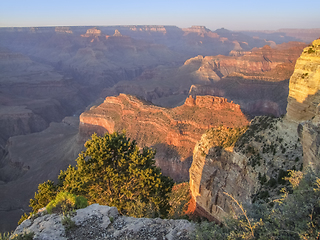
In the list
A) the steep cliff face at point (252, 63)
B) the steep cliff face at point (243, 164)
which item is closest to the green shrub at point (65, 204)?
the steep cliff face at point (243, 164)

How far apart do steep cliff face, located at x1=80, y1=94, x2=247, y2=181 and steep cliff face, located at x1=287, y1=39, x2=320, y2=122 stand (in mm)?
26934

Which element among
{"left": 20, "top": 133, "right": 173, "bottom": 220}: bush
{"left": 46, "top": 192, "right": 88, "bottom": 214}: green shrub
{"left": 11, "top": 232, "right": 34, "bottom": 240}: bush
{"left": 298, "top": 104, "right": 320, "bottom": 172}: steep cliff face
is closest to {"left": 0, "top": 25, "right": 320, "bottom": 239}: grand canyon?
{"left": 298, "top": 104, "right": 320, "bottom": 172}: steep cliff face

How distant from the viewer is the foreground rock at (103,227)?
11.2 meters

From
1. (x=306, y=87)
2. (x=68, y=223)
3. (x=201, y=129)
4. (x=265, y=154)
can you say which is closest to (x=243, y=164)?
(x=265, y=154)

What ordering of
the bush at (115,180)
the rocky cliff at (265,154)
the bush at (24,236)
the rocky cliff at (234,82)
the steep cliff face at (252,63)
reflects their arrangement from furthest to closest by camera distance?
the steep cliff face at (252,63)
the rocky cliff at (234,82)
the bush at (115,180)
the rocky cliff at (265,154)
the bush at (24,236)

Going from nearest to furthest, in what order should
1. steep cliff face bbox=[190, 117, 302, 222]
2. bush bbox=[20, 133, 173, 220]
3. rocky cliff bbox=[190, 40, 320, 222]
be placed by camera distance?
rocky cliff bbox=[190, 40, 320, 222], steep cliff face bbox=[190, 117, 302, 222], bush bbox=[20, 133, 173, 220]

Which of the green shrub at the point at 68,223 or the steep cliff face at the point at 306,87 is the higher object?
the steep cliff face at the point at 306,87

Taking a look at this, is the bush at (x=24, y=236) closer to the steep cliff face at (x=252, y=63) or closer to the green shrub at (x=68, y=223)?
the green shrub at (x=68, y=223)

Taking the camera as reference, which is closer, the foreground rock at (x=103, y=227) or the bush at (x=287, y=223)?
the bush at (x=287, y=223)

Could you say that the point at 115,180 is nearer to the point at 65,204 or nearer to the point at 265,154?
the point at 65,204

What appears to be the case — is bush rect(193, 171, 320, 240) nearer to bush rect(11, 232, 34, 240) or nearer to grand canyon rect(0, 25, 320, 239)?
grand canyon rect(0, 25, 320, 239)

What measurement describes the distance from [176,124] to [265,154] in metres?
31.6

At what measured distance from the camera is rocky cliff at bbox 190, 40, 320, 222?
51.6 ft

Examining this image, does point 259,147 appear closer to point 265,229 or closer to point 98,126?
point 265,229
